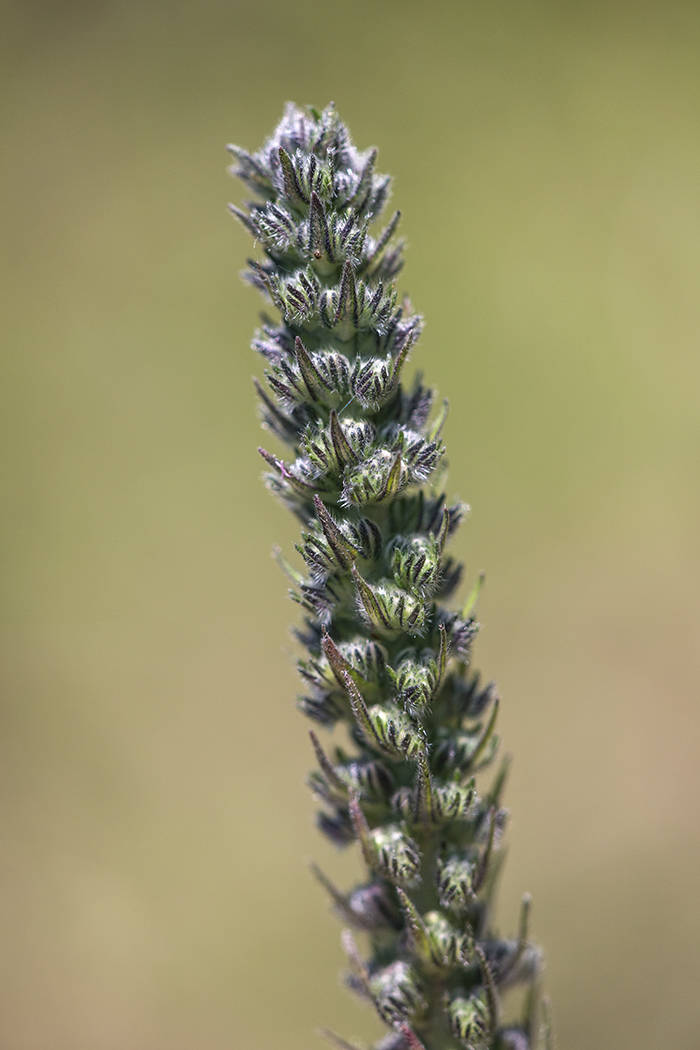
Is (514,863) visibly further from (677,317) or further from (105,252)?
(105,252)

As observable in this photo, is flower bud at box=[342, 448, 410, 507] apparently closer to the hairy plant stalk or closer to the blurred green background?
the hairy plant stalk

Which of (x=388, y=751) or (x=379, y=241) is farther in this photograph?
(x=379, y=241)

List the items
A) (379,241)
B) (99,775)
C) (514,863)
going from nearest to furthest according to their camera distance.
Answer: (379,241) < (514,863) < (99,775)

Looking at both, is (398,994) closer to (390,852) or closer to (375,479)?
(390,852)

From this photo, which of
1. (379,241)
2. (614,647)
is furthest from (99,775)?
(379,241)

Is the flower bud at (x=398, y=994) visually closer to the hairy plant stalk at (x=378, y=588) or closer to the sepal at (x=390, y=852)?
the hairy plant stalk at (x=378, y=588)

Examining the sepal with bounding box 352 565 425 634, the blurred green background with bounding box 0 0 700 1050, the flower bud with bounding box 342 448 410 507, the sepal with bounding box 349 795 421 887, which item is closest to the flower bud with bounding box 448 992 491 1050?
the sepal with bounding box 349 795 421 887

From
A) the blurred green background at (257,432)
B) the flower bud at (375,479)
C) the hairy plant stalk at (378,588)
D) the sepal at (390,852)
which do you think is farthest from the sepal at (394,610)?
the blurred green background at (257,432)
